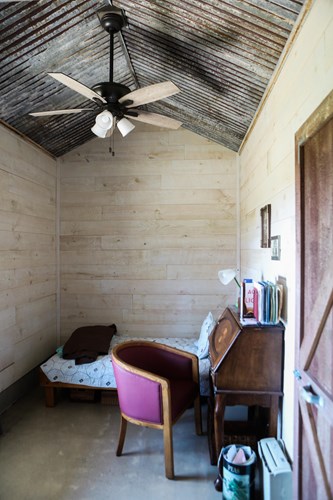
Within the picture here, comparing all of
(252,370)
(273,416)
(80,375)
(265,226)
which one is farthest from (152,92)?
(80,375)

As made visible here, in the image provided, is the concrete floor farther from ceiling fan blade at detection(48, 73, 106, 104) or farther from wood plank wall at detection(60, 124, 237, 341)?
ceiling fan blade at detection(48, 73, 106, 104)

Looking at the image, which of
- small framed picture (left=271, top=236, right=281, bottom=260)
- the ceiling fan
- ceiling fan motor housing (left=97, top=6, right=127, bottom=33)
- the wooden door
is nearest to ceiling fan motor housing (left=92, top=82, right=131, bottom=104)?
the ceiling fan

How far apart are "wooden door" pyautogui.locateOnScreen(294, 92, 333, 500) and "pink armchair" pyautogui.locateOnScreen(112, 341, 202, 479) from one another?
2.87 ft

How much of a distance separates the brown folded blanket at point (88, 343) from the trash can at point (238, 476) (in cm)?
166

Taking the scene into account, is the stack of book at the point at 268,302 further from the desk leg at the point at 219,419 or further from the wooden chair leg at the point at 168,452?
the wooden chair leg at the point at 168,452

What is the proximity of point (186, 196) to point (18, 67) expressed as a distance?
84.0 inches

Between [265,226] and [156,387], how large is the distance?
1410mm

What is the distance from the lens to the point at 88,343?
3.30 m

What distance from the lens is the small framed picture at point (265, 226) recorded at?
2.23 meters

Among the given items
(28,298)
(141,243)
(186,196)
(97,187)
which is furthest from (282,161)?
(28,298)

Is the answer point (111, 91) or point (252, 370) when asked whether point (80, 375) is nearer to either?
point (252, 370)

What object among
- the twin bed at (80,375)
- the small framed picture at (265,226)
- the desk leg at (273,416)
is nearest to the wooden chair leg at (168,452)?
the desk leg at (273,416)

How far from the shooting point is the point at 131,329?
12.6ft

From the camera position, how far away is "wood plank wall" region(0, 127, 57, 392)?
115 inches
